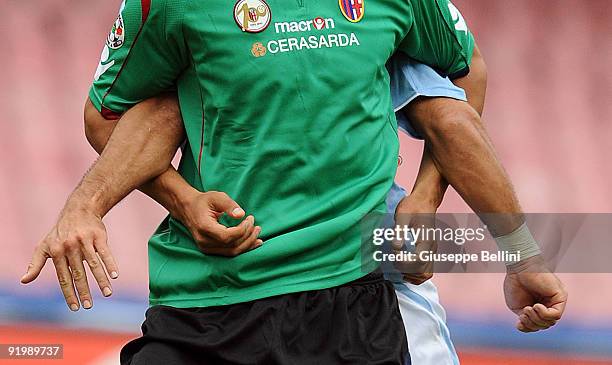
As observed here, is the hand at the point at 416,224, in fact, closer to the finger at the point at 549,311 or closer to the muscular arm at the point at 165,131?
the finger at the point at 549,311

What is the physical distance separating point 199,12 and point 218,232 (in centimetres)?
41

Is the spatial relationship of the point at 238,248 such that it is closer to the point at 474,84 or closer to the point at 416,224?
the point at 416,224

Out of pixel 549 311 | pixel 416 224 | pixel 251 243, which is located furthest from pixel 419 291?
pixel 251 243

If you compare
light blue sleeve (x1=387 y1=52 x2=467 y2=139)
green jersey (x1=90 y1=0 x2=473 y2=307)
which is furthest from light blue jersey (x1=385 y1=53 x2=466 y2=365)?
green jersey (x1=90 y1=0 x2=473 y2=307)

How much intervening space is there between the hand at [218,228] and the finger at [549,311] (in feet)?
1.80

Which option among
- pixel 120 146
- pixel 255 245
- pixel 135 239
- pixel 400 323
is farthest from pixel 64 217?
pixel 135 239

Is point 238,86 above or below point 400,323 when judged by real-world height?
above

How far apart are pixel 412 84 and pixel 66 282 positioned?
79 cm

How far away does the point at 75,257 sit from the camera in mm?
2252

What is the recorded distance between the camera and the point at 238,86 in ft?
7.72

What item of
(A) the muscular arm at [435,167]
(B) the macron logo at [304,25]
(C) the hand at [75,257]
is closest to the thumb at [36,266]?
(C) the hand at [75,257]

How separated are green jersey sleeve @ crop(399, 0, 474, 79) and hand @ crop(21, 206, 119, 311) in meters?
0.73

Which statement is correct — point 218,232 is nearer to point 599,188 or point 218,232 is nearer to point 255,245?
point 255,245

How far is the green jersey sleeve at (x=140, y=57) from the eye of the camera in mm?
2385
